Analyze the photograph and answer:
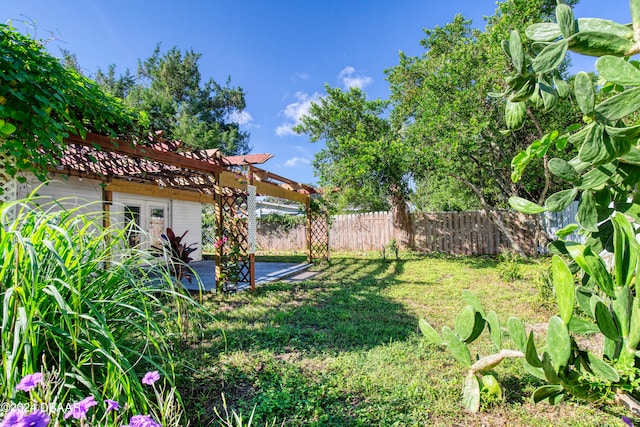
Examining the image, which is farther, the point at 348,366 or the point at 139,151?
the point at 139,151

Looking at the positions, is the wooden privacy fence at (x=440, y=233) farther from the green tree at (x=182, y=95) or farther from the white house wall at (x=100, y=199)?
the green tree at (x=182, y=95)

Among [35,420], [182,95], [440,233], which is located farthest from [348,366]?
[182,95]

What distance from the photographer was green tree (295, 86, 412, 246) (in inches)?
351

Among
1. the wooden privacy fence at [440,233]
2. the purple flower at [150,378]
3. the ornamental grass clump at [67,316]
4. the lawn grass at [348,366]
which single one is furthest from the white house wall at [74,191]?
the wooden privacy fence at [440,233]

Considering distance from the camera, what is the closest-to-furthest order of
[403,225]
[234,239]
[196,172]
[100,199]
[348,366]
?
[348,366] < [234,239] < [196,172] < [100,199] < [403,225]

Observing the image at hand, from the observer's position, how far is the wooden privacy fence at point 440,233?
1027cm

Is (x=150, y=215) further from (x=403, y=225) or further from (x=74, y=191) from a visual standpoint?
(x=403, y=225)

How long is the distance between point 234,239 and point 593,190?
5.99m

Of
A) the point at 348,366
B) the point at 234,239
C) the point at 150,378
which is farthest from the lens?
the point at 234,239

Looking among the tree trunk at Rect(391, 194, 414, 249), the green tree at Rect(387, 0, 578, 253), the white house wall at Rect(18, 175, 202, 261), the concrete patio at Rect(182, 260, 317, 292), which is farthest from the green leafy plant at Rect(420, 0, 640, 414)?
the tree trunk at Rect(391, 194, 414, 249)

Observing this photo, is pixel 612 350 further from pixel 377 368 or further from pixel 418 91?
pixel 418 91

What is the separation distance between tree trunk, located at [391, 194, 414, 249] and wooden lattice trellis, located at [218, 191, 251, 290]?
285 inches

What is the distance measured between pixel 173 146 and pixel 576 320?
5.21 metres

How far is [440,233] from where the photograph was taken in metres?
11.6
